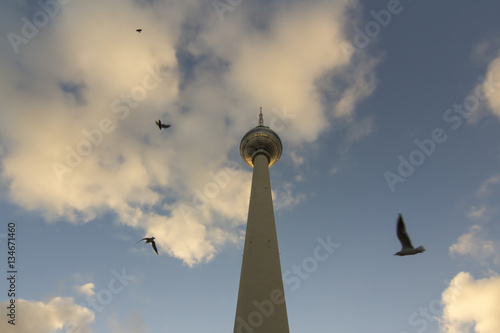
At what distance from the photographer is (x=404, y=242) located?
1221 centimetres

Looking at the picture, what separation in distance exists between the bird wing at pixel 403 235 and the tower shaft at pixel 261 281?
20.3 meters

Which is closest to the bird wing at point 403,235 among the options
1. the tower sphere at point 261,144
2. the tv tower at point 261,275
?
the tv tower at point 261,275

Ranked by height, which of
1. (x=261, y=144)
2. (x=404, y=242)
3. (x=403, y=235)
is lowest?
(x=404, y=242)

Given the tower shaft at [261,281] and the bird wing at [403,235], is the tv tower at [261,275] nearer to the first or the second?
the tower shaft at [261,281]

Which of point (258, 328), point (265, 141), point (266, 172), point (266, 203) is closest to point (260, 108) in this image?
point (265, 141)

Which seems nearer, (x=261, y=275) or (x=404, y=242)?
(x=404, y=242)

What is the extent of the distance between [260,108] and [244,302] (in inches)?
1722

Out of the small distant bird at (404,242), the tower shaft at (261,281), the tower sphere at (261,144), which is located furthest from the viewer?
the tower sphere at (261,144)

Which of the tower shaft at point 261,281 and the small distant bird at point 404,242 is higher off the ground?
the tower shaft at point 261,281

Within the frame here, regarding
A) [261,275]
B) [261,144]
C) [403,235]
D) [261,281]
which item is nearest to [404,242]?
[403,235]

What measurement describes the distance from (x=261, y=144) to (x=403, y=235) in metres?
43.8

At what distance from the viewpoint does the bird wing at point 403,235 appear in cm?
1154

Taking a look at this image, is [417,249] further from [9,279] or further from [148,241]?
[9,279]

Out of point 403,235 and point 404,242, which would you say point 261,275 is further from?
point 403,235
